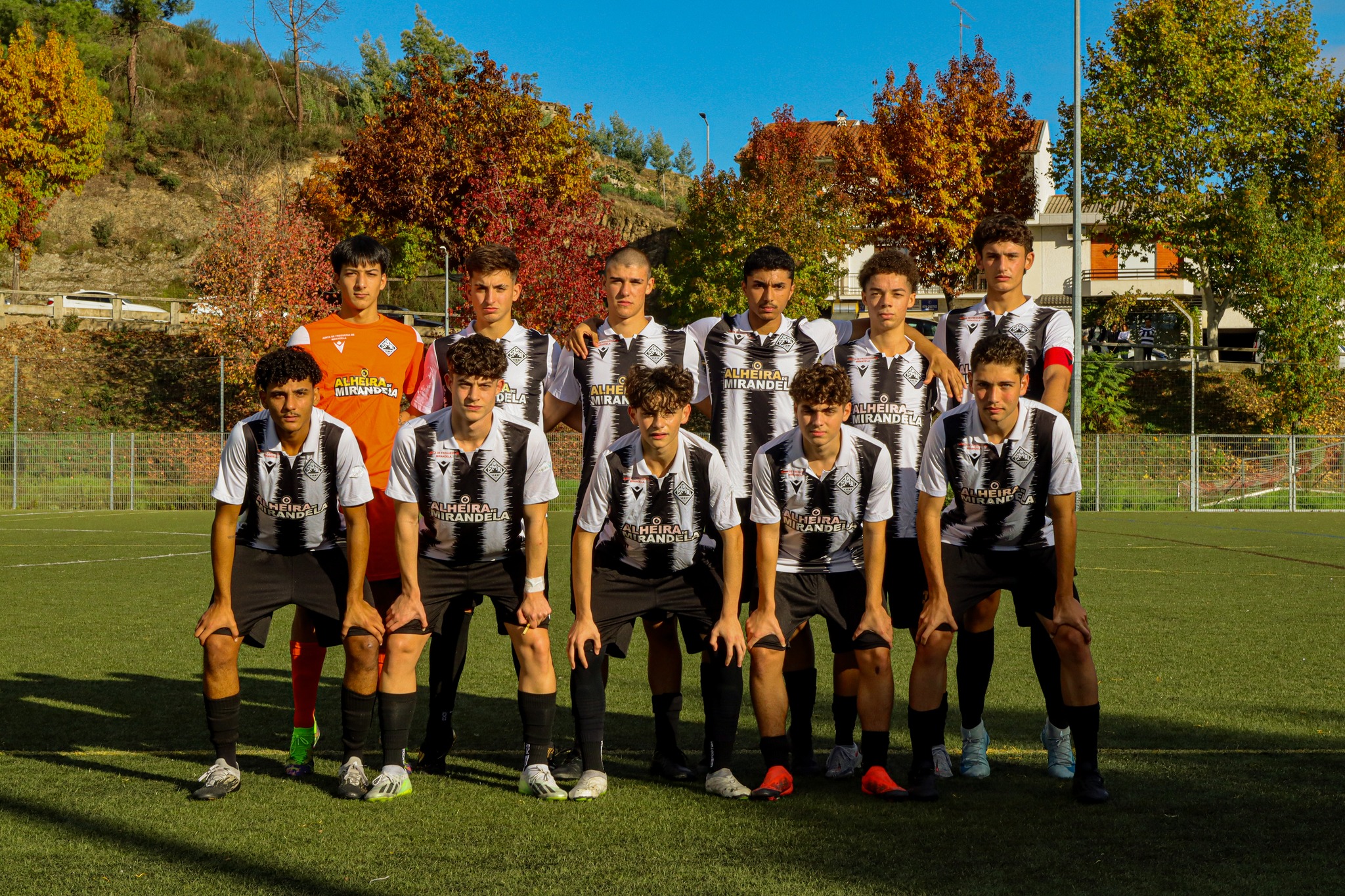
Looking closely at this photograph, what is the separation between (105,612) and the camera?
31.7 ft

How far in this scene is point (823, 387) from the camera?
15.2ft

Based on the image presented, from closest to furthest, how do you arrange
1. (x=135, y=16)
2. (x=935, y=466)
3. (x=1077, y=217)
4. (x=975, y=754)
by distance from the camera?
(x=935, y=466) < (x=975, y=754) < (x=1077, y=217) < (x=135, y=16)

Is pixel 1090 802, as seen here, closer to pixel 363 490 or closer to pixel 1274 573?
pixel 363 490

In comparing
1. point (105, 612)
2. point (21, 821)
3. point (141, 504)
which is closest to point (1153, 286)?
point (141, 504)

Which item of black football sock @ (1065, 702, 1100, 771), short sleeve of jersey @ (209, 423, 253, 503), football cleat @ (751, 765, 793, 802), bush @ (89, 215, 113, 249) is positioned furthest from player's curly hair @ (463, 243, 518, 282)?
bush @ (89, 215, 113, 249)

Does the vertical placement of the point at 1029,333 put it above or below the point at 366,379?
above

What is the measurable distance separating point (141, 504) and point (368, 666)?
2122 cm

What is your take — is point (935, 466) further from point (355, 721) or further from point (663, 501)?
point (355, 721)

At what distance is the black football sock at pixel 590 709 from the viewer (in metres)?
4.80

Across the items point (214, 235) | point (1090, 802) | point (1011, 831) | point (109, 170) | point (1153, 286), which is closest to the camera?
point (1011, 831)

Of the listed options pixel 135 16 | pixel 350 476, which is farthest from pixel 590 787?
pixel 135 16

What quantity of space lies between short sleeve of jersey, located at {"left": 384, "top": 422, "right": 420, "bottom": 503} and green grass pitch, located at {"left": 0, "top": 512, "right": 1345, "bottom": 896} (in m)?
1.19

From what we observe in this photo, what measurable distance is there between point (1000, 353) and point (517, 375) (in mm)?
2176

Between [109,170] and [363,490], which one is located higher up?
[109,170]
